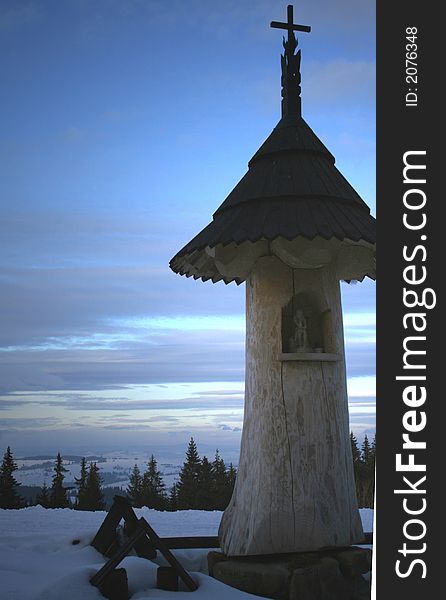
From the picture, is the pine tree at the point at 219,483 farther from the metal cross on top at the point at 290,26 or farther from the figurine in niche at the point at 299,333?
the metal cross on top at the point at 290,26

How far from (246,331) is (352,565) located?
2.66m

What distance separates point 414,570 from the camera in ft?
12.2

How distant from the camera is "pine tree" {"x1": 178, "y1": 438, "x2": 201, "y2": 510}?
1271 centimetres

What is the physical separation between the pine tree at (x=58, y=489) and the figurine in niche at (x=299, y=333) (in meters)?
8.35

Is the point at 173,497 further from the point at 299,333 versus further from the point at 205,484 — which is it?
the point at 299,333

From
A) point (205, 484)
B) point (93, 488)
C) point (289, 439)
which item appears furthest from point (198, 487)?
point (289, 439)

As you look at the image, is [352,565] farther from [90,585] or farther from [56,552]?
[56,552]

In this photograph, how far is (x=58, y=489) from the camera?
46.5 feet

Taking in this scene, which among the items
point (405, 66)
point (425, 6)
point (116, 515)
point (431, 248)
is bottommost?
point (116, 515)

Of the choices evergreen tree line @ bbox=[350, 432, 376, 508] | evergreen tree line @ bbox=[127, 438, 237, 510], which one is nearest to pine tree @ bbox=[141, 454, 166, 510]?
evergreen tree line @ bbox=[127, 438, 237, 510]

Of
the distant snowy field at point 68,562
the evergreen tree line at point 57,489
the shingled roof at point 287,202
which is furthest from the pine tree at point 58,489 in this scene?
the shingled roof at point 287,202

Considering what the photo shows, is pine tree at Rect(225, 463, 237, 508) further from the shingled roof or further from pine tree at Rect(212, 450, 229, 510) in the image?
the shingled roof

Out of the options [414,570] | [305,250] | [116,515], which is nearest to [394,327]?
[414,570]

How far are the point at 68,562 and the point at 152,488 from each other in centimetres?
894
